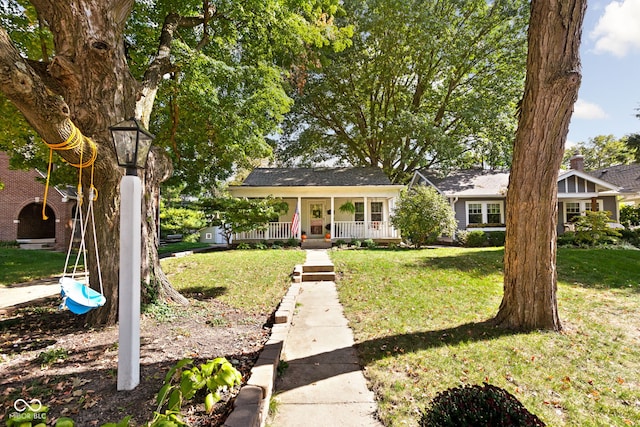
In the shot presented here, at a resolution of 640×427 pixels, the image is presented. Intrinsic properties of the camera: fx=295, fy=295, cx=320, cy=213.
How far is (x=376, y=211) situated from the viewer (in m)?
17.7

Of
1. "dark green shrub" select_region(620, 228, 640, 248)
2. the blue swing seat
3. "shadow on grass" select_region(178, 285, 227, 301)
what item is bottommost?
"shadow on grass" select_region(178, 285, 227, 301)

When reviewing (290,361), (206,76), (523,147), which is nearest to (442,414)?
(290,361)

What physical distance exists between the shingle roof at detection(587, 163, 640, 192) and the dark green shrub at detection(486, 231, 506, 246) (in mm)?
11667

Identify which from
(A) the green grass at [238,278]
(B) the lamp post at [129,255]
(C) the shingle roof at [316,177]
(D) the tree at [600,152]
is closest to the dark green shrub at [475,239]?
(C) the shingle roof at [316,177]

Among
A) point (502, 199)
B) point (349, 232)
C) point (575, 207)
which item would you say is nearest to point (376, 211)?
point (349, 232)

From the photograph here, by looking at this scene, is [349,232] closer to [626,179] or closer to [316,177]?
[316,177]

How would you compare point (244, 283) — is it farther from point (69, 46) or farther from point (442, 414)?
point (442, 414)

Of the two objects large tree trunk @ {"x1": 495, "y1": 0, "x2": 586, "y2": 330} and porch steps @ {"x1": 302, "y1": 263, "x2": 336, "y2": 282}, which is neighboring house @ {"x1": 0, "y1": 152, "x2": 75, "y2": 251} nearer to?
porch steps @ {"x1": 302, "y1": 263, "x2": 336, "y2": 282}

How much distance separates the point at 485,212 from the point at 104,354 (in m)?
18.8

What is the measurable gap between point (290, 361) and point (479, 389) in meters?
2.28

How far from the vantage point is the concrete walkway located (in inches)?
100

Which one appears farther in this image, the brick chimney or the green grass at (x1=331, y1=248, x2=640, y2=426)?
the brick chimney

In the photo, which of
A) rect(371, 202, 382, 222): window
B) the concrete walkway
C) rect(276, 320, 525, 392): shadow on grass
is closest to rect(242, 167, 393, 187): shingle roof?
rect(371, 202, 382, 222): window

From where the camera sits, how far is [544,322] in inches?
168
